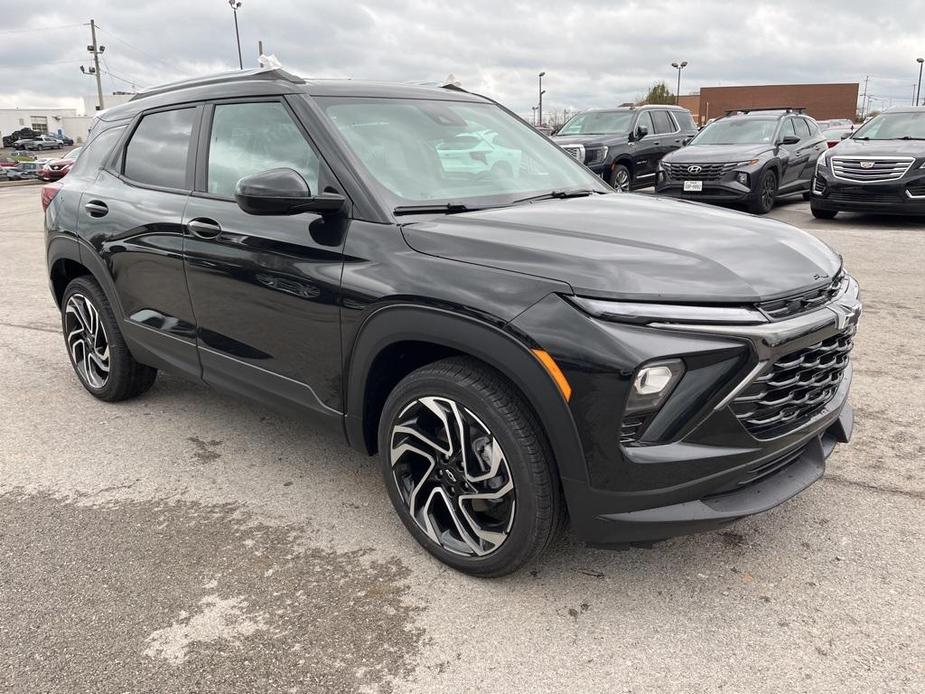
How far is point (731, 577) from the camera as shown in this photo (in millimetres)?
2701

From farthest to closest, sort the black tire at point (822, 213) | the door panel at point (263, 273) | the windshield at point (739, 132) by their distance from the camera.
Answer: the windshield at point (739, 132), the black tire at point (822, 213), the door panel at point (263, 273)

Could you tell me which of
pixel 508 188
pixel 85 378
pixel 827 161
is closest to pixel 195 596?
pixel 508 188

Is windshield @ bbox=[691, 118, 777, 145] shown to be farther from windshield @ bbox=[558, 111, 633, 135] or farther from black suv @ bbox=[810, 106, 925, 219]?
windshield @ bbox=[558, 111, 633, 135]

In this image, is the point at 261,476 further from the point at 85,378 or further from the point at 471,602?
the point at 85,378

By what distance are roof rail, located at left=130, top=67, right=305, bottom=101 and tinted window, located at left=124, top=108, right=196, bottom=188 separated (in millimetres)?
184

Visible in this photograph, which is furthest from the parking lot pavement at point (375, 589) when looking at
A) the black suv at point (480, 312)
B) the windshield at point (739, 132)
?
the windshield at point (739, 132)

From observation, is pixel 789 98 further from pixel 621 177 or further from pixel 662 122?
pixel 621 177

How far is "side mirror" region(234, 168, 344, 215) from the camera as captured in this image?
273 centimetres

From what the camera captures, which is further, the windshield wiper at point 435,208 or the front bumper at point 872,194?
the front bumper at point 872,194

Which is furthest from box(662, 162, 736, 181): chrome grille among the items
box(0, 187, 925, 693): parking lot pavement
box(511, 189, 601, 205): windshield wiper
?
box(511, 189, 601, 205): windshield wiper

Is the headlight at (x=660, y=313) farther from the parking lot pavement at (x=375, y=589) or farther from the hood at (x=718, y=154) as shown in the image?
the hood at (x=718, y=154)

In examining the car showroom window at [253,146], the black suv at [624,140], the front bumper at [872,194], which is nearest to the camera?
the car showroom window at [253,146]

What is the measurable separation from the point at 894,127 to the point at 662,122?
15.5ft

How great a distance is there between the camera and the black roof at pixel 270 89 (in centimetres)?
324
